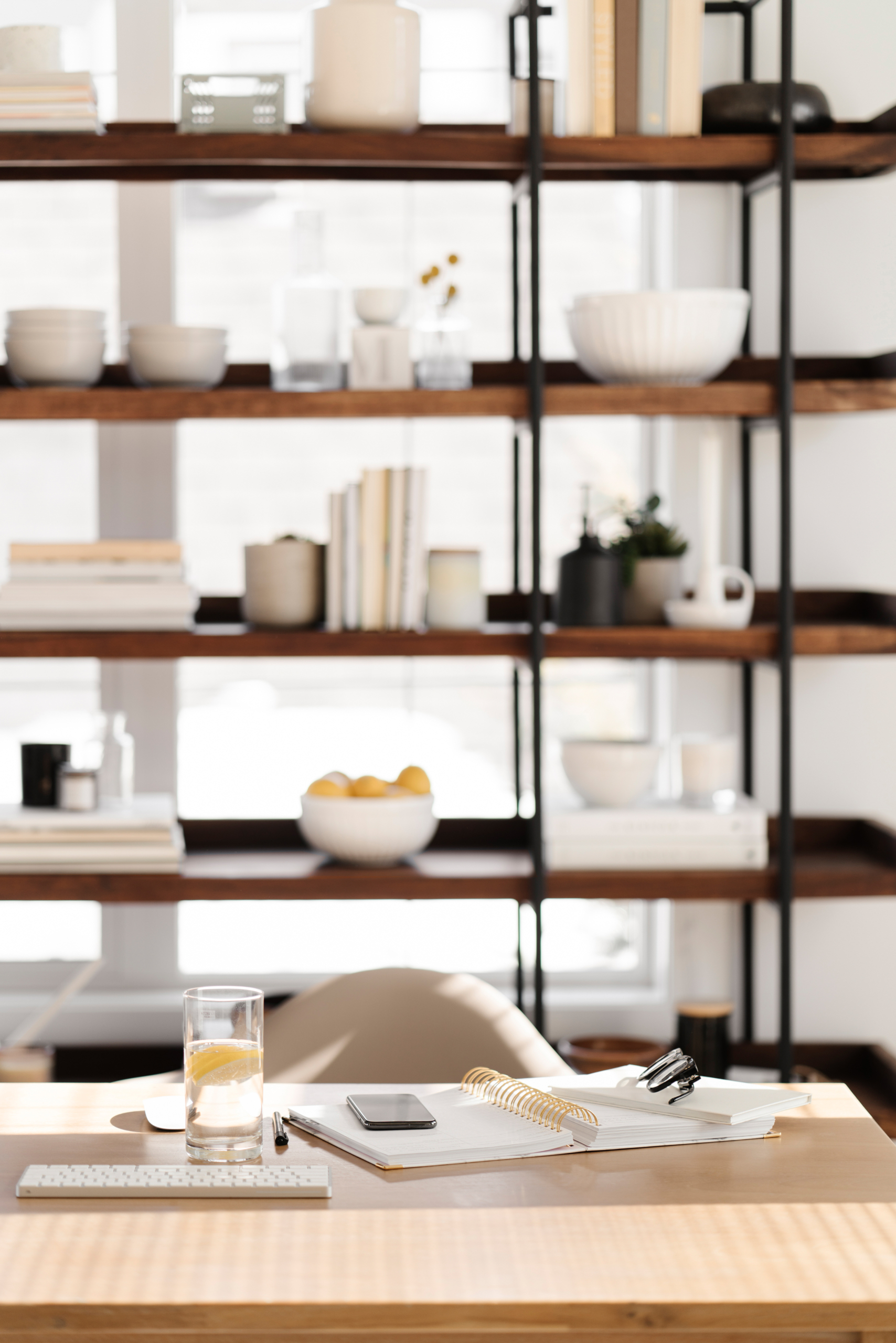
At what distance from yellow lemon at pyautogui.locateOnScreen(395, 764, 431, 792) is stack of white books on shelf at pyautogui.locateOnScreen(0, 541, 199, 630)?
0.48 metres

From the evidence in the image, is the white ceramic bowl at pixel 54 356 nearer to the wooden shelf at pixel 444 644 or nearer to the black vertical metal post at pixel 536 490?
the wooden shelf at pixel 444 644

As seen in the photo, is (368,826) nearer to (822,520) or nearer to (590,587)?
(590,587)

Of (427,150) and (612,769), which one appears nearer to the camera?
(427,150)

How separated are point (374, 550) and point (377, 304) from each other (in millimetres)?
427

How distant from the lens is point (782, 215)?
8.08 feet

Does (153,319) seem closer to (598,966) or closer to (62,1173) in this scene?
(598,966)

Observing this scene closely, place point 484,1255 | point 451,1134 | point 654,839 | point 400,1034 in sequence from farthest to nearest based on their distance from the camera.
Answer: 1. point 654,839
2. point 400,1034
3. point 451,1134
4. point 484,1255

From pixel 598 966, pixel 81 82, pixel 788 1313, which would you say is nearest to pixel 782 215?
pixel 81 82

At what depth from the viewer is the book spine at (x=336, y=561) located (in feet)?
8.31

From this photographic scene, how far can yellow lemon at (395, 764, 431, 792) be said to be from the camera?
2557 mm

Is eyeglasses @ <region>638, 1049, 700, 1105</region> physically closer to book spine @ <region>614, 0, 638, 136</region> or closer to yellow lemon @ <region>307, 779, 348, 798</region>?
yellow lemon @ <region>307, 779, 348, 798</region>

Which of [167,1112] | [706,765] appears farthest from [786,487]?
[167,1112]

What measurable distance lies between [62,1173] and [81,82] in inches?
70.7

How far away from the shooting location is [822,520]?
292 centimetres
